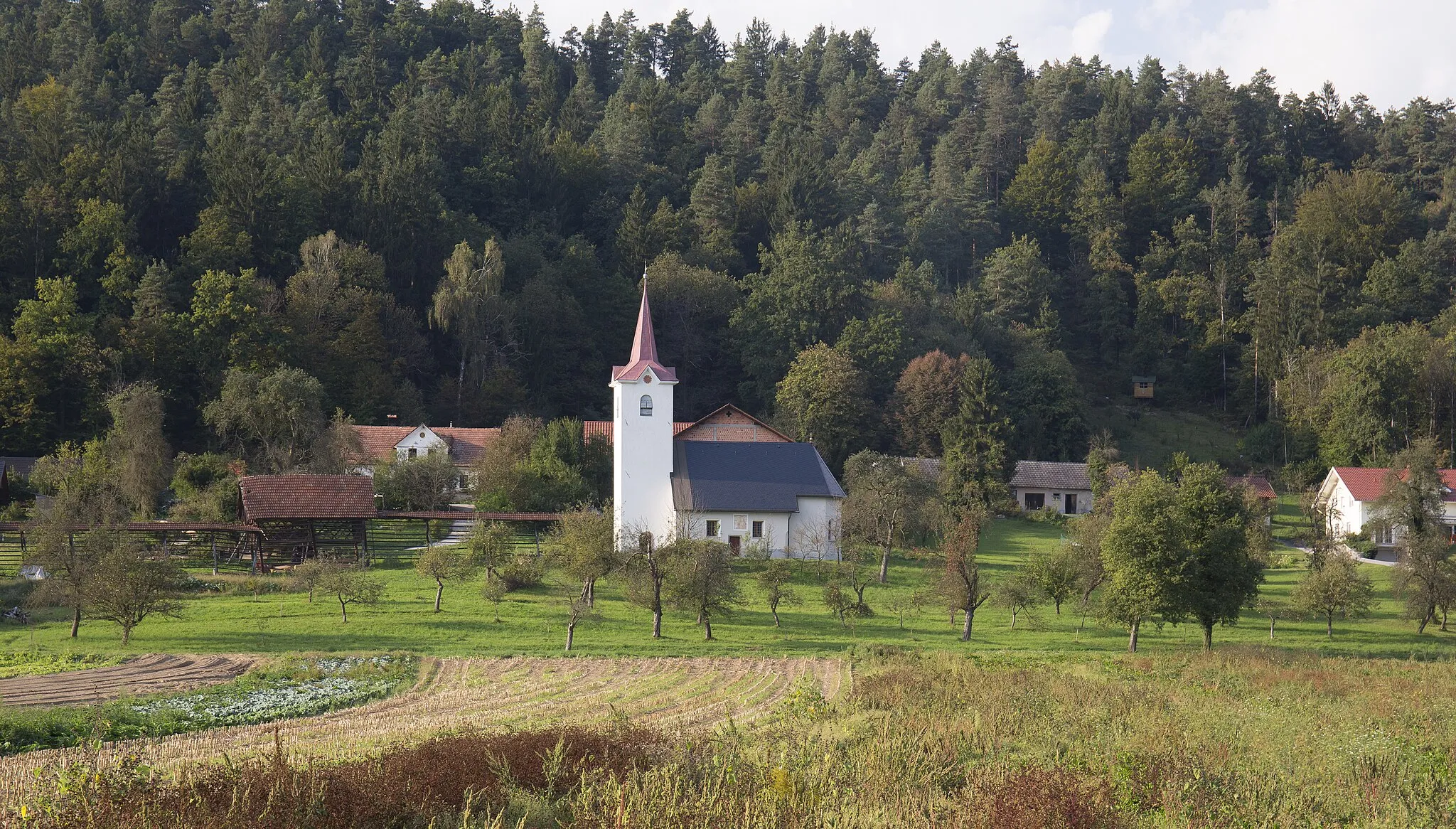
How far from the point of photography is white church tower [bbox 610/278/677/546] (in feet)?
154

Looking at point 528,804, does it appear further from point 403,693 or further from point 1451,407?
point 1451,407

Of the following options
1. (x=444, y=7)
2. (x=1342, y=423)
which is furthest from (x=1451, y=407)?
(x=444, y=7)

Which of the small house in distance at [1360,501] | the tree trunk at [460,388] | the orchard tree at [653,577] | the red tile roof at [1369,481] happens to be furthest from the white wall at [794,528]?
the red tile roof at [1369,481]

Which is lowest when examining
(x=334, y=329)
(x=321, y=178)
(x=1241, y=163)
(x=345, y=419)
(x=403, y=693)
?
(x=403, y=693)

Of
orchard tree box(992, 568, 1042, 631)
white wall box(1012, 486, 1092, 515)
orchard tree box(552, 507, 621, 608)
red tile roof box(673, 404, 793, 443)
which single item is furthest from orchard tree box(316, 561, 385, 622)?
white wall box(1012, 486, 1092, 515)

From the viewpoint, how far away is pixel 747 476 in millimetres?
48094

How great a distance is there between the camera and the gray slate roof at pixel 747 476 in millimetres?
46562

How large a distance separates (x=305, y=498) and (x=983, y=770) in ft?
108

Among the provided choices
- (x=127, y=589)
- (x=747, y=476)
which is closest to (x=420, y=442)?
(x=747, y=476)

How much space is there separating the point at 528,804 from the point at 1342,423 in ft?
217

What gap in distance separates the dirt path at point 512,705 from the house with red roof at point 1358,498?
37.6m

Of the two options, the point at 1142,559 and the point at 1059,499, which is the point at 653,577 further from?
the point at 1059,499

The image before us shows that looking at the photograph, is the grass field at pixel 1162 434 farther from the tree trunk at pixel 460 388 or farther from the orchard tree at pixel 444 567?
the orchard tree at pixel 444 567

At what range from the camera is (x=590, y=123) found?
101 meters
